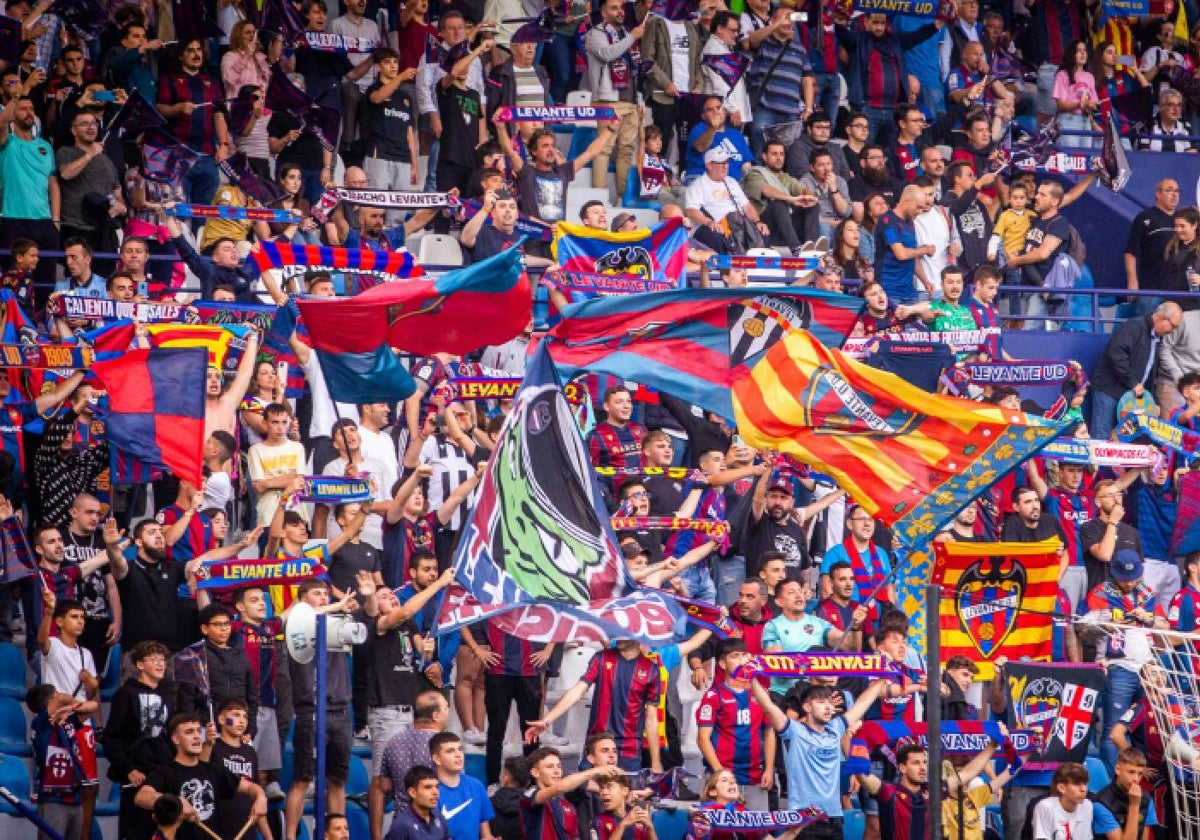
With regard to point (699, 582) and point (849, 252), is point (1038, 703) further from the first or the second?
point (849, 252)

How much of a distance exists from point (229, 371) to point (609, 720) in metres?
3.79

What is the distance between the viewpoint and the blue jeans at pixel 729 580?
58.5ft

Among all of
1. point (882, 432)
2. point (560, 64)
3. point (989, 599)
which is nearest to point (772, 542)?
point (989, 599)

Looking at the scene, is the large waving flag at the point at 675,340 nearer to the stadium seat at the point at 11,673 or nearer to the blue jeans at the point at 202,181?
the stadium seat at the point at 11,673

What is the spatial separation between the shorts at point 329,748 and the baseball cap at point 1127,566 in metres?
6.56

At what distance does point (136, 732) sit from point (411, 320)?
3.23 meters

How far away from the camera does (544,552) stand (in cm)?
1313

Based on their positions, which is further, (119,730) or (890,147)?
(890,147)

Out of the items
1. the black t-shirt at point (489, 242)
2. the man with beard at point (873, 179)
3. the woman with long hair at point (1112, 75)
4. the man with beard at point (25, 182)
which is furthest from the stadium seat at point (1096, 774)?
the woman with long hair at point (1112, 75)

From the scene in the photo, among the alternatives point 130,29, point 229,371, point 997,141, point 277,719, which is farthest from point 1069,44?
point 277,719

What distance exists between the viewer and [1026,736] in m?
16.0

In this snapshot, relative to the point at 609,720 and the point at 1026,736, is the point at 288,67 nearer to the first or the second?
the point at 609,720

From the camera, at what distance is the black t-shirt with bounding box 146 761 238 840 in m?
14.2

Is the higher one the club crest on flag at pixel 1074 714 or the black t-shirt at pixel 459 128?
the black t-shirt at pixel 459 128
